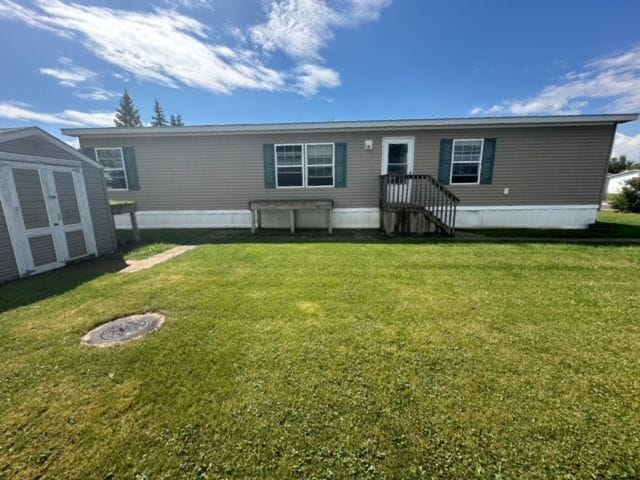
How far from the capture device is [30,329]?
309cm

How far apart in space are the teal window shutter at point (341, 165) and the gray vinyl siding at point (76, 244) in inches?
280

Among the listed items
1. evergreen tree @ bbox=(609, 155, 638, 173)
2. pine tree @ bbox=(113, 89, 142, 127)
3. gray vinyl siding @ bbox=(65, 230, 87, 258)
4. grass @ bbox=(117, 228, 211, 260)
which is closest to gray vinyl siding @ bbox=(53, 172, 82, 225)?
gray vinyl siding @ bbox=(65, 230, 87, 258)

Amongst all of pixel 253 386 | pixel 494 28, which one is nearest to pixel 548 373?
pixel 253 386

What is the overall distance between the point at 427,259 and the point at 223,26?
35.9ft

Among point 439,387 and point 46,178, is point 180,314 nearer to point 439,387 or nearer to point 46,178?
point 439,387

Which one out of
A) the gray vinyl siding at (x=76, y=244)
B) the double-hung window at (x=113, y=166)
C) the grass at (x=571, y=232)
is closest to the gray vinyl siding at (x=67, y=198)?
the gray vinyl siding at (x=76, y=244)

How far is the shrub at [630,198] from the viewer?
1455 cm

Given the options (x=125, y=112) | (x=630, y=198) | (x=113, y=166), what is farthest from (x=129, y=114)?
(x=630, y=198)

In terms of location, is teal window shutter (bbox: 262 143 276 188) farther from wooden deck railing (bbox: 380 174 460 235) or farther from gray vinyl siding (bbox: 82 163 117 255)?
gray vinyl siding (bbox: 82 163 117 255)

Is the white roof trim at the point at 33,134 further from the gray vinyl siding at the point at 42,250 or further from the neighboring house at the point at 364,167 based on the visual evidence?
the neighboring house at the point at 364,167

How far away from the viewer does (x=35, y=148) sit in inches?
196

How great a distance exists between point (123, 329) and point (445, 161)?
9.54m

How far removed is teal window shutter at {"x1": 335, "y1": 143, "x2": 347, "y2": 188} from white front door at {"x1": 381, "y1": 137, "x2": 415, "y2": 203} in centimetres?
131

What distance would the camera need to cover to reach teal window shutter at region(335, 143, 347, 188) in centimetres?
903
